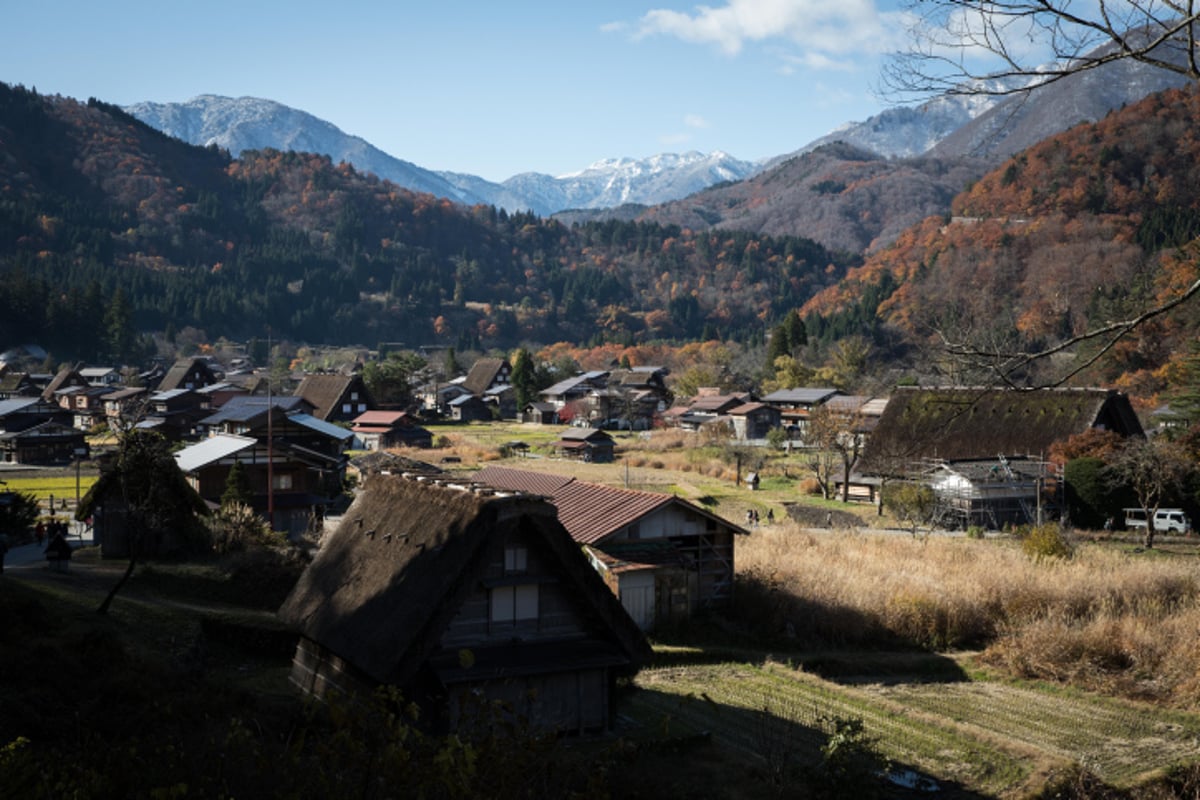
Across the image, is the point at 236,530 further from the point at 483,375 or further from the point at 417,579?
the point at 483,375

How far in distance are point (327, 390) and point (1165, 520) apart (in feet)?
148

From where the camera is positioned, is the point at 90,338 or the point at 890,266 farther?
the point at 890,266

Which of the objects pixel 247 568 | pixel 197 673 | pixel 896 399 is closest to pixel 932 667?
pixel 197 673

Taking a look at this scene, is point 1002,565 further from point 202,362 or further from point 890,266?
point 890,266

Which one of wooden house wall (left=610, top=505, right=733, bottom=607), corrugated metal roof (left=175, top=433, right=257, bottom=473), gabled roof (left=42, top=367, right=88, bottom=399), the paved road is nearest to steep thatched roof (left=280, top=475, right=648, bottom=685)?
wooden house wall (left=610, top=505, right=733, bottom=607)

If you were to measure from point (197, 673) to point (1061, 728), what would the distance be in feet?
38.4

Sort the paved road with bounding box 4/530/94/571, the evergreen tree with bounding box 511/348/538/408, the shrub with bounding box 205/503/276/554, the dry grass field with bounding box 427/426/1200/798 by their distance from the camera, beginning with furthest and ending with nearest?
the evergreen tree with bounding box 511/348/538/408 < the shrub with bounding box 205/503/276/554 < the paved road with bounding box 4/530/94/571 < the dry grass field with bounding box 427/426/1200/798

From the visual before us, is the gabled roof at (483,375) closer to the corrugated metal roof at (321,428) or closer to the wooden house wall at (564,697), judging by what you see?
the corrugated metal roof at (321,428)

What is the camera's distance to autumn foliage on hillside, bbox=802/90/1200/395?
70.9 m

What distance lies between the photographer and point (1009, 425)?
3494 cm

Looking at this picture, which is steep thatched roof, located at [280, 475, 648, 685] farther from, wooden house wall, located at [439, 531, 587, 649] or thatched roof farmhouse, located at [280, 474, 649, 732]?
wooden house wall, located at [439, 531, 587, 649]

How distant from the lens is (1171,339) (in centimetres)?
5250

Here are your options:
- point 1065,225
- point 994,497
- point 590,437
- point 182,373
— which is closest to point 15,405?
point 182,373

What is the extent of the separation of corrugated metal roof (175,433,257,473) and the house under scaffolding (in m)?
20.7
